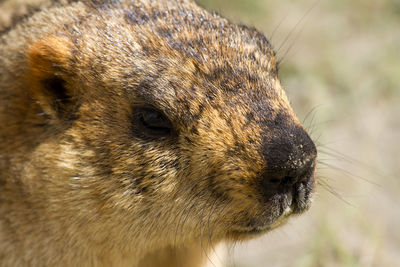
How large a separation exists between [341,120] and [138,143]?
4.59 m

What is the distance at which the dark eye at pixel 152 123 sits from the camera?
11.1 feet

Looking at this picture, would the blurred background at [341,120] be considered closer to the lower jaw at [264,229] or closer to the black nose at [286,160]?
the lower jaw at [264,229]

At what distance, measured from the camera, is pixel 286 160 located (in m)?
3.12

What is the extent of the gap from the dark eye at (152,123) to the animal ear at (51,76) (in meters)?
0.45

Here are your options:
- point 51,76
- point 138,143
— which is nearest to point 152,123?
point 138,143

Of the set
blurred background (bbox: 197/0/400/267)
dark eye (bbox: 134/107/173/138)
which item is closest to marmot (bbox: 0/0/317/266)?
dark eye (bbox: 134/107/173/138)

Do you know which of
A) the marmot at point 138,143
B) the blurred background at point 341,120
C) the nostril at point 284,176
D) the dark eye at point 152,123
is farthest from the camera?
the blurred background at point 341,120

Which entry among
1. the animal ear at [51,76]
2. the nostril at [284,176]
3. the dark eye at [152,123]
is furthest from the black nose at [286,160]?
the animal ear at [51,76]

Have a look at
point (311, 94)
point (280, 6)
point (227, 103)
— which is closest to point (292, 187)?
point (227, 103)

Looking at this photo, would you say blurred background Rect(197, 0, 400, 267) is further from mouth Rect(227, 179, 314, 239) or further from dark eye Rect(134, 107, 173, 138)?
dark eye Rect(134, 107, 173, 138)

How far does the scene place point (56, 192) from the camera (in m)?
3.45

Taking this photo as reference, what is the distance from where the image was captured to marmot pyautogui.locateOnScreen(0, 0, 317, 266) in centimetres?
326

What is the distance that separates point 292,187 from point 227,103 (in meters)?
0.60

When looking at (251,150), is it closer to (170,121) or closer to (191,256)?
(170,121)
